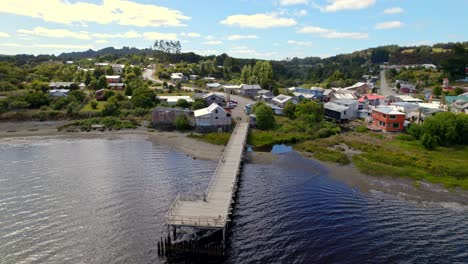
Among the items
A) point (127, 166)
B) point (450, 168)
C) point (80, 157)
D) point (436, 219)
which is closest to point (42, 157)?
point (80, 157)

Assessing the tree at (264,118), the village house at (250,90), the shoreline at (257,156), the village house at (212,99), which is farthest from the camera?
the village house at (250,90)

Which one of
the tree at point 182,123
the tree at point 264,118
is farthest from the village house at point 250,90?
the tree at point 182,123

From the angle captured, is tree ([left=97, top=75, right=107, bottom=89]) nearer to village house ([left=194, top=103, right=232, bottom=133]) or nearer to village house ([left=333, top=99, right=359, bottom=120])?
village house ([left=194, top=103, right=232, bottom=133])

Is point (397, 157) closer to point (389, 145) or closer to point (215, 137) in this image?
point (389, 145)

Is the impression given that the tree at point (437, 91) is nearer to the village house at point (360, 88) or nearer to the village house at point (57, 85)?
the village house at point (360, 88)

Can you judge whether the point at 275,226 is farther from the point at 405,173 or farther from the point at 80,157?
the point at 80,157

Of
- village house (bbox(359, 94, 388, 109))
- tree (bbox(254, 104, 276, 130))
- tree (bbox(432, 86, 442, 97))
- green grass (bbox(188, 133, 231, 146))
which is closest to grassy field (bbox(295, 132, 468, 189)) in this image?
tree (bbox(254, 104, 276, 130))
